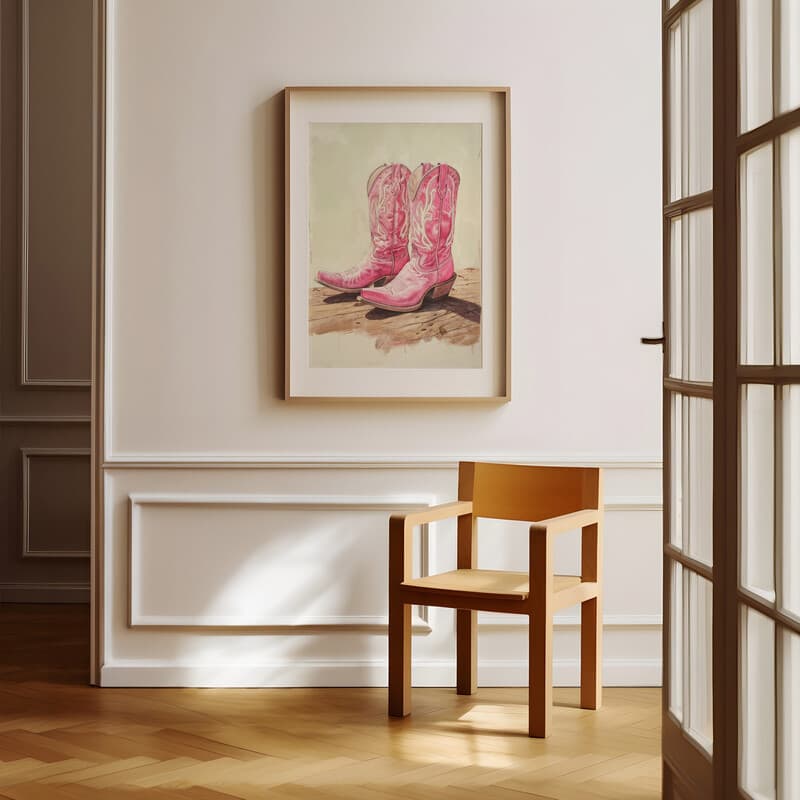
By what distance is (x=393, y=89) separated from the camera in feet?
11.7

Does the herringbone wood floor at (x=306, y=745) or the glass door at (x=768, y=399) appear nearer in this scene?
the glass door at (x=768, y=399)

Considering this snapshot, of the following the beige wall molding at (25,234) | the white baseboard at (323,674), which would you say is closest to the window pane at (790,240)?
the white baseboard at (323,674)

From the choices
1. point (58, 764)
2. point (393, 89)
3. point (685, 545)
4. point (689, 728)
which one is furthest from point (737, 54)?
point (58, 764)

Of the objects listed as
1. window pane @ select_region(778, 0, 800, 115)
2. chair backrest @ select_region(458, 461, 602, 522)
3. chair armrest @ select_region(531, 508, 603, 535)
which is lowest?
chair armrest @ select_region(531, 508, 603, 535)

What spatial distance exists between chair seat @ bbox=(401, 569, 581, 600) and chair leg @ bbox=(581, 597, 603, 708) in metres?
0.10

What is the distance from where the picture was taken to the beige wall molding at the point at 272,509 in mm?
3580

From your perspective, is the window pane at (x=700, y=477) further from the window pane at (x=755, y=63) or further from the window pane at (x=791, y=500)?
the window pane at (x=755, y=63)

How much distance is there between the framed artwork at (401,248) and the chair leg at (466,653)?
715mm

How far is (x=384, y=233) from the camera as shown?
360cm

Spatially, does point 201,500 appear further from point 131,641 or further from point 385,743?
point 385,743

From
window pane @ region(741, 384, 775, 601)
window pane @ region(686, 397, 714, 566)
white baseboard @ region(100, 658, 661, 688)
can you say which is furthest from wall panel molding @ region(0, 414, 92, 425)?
window pane @ region(741, 384, 775, 601)

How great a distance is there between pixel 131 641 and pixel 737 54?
8.67 feet

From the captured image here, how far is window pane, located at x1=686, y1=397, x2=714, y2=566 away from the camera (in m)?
2.11

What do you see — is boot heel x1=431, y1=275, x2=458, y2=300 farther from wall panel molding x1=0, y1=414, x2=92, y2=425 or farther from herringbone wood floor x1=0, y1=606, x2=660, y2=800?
wall panel molding x1=0, y1=414, x2=92, y2=425
